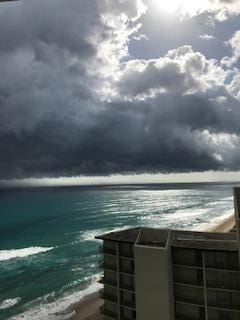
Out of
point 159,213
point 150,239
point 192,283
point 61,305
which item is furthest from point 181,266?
point 159,213

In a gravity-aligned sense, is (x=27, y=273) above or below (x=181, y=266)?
below

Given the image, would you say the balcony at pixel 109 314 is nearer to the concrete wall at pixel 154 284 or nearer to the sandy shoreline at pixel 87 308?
the concrete wall at pixel 154 284

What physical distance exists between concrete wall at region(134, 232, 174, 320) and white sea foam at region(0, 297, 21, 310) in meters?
31.1

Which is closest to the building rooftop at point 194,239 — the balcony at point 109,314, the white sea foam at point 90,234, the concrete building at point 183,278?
the concrete building at point 183,278

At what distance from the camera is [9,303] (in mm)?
55875

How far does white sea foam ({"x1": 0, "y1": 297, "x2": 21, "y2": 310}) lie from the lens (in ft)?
180

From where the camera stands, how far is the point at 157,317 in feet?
97.1

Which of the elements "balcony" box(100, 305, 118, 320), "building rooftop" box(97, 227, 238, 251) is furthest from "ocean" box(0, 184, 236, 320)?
"building rooftop" box(97, 227, 238, 251)

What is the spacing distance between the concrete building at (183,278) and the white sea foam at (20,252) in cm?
6082

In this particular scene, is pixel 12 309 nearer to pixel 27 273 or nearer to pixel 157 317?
pixel 27 273

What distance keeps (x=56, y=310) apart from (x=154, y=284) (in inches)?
1122

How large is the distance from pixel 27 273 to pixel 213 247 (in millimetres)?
50731

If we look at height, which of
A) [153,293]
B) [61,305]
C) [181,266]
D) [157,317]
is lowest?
[61,305]

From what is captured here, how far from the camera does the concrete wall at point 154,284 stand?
2947 cm
